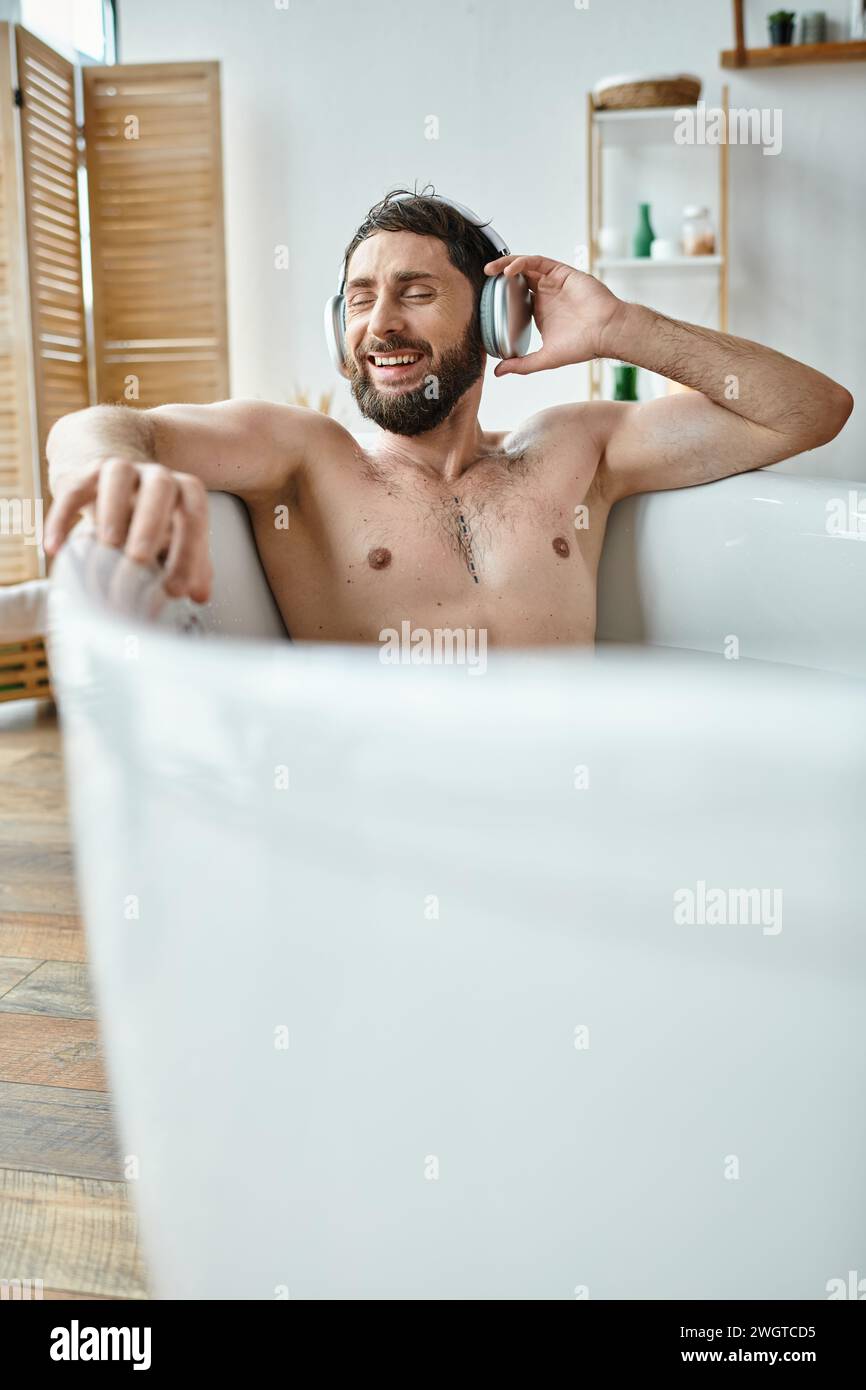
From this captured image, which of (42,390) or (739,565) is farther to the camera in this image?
(42,390)

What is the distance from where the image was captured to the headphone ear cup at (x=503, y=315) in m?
1.38

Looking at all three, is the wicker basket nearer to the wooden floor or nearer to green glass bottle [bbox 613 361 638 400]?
green glass bottle [bbox 613 361 638 400]

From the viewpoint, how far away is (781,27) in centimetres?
347

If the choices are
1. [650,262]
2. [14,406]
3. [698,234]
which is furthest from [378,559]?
[698,234]

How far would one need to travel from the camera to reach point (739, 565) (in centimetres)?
147

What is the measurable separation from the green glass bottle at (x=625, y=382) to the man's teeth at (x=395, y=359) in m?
2.07

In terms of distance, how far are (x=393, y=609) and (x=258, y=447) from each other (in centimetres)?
23

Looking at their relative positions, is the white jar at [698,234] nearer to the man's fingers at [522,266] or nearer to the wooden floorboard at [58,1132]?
the man's fingers at [522,266]

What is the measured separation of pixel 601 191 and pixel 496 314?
8.17 feet

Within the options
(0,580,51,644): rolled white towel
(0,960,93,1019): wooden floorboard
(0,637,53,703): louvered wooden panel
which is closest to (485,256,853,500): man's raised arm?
(0,580,51,644): rolled white towel

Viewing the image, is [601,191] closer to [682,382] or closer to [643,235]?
[643,235]

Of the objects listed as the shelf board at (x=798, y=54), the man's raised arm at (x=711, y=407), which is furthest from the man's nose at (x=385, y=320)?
the shelf board at (x=798, y=54)

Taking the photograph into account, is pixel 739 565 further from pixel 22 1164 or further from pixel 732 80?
pixel 732 80
